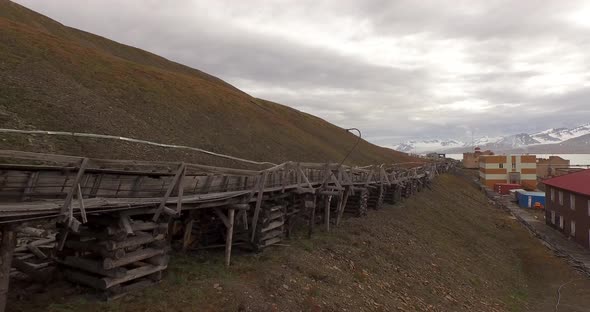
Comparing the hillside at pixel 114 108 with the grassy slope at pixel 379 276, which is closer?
the grassy slope at pixel 379 276

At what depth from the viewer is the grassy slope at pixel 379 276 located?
35.8 feet

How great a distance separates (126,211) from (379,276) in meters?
11.5

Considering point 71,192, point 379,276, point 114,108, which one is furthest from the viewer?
point 114,108

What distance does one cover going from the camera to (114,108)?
35438 mm

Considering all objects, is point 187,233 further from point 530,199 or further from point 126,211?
point 530,199

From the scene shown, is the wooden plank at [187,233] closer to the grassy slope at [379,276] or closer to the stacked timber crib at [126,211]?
the stacked timber crib at [126,211]

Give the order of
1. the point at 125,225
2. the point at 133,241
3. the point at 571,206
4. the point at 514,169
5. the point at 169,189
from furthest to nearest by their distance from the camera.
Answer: the point at 514,169 → the point at 571,206 → the point at 169,189 → the point at 133,241 → the point at 125,225

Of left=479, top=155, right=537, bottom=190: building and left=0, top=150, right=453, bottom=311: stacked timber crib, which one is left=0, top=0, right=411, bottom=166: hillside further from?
left=479, top=155, right=537, bottom=190: building

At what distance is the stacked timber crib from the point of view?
24.8 ft

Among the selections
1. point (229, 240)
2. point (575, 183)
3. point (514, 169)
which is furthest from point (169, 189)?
point (514, 169)

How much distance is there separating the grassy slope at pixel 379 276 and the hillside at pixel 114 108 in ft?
47.9

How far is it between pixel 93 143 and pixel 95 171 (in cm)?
1888

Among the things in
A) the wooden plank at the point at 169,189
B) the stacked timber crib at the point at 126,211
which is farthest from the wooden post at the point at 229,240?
the wooden plank at the point at 169,189

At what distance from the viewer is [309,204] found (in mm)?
18953
